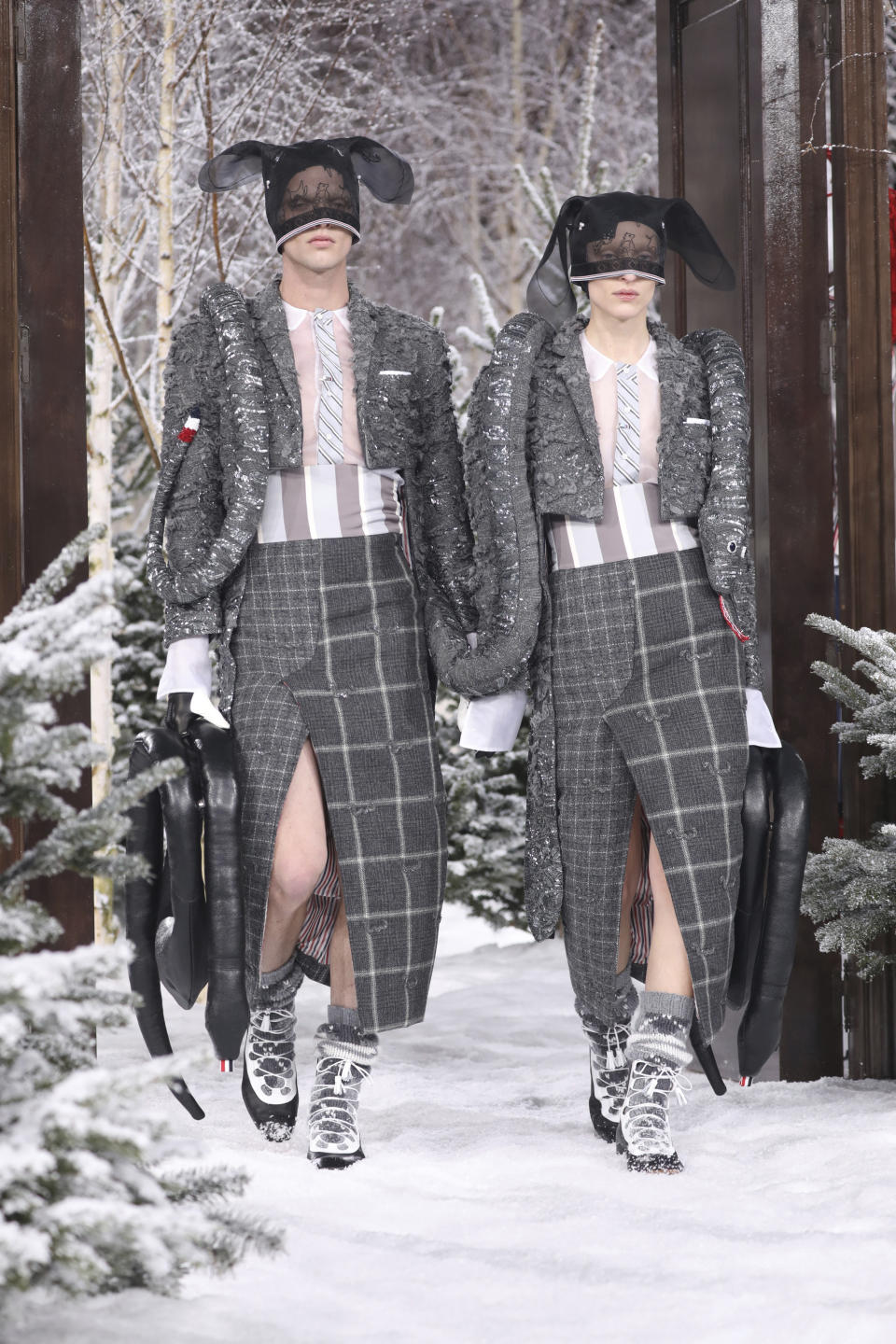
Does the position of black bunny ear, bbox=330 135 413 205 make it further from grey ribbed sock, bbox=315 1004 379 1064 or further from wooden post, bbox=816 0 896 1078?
grey ribbed sock, bbox=315 1004 379 1064

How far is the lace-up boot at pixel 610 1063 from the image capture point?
10.3 ft

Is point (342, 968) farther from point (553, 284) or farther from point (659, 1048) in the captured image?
point (553, 284)

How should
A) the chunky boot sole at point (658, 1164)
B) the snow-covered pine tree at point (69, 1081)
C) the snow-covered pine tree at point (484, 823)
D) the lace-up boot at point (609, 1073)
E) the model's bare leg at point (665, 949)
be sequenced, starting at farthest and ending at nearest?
the snow-covered pine tree at point (484, 823) < the lace-up boot at point (609, 1073) < the model's bare leg at point (665, 949) < the chunky boot sole at point (658, 1164) < the snow-covered pine tree at point (69, 1081)

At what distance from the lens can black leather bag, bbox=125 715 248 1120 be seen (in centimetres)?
285

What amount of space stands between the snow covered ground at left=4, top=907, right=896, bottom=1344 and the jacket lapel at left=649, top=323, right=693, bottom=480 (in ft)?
4.61

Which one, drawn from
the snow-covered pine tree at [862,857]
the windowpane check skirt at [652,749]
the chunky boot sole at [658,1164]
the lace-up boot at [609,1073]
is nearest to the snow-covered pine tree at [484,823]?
the snow-covered pine tree at [862,857]

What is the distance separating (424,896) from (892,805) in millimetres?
1288

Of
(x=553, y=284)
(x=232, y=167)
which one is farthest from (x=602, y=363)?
(x=232, y=167)

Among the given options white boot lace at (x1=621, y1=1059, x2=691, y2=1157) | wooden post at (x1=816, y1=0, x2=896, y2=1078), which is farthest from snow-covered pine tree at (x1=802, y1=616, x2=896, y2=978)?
white boot lace at (x1=621, y1=1059, x2=691, y2=1157)

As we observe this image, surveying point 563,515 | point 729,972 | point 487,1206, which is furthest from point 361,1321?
point 563,515

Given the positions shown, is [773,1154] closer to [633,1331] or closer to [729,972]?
[729,972]

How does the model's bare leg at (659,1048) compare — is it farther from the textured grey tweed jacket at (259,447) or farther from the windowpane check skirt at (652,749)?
the textured grey tweed jacket at (259,447)

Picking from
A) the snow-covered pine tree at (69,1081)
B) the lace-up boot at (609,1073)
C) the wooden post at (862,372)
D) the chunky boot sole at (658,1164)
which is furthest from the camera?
the wooden post at (862,372)

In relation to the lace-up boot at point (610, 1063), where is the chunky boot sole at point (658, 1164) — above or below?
below
